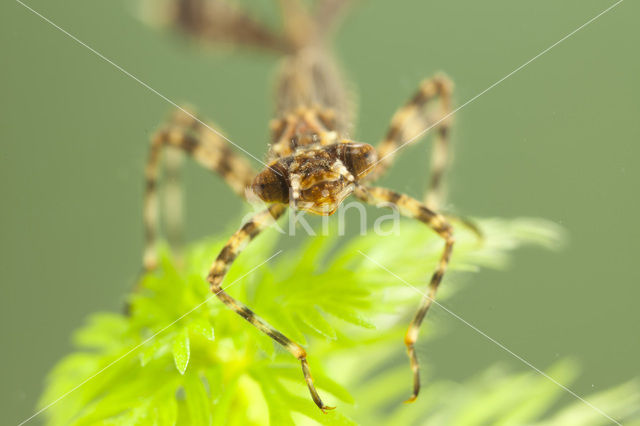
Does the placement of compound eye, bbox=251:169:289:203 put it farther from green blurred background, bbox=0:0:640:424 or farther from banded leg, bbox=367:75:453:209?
banded leg, bbox=367:75:453:209

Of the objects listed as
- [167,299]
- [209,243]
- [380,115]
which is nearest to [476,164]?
[380,115]

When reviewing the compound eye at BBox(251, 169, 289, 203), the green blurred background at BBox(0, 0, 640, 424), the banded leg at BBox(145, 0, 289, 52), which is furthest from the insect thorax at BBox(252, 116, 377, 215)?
the banded leg at BBox(145, 0, 289, 52)

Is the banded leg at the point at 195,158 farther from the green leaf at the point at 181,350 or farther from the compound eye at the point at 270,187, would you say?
the green leaf at the point at 181,350

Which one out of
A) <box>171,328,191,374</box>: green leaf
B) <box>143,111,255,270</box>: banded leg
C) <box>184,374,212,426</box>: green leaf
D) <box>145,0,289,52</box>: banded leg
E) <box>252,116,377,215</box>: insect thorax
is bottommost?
<box>184,374,212,426</box>: green leaf

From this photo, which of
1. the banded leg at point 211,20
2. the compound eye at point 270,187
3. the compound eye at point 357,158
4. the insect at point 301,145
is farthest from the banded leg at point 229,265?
the banded leg at point 211,20

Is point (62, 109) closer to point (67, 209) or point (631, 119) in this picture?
point (67, 209)
